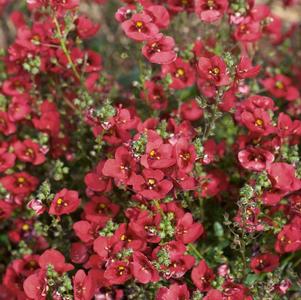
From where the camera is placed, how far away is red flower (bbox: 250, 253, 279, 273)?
2953 millimetres

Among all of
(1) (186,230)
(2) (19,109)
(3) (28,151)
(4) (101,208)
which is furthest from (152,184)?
(2) (19,109)

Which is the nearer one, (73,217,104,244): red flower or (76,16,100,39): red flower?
(73,217,104,244): red flower

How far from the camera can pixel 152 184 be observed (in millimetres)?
2590

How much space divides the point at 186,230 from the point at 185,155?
0.35 meters

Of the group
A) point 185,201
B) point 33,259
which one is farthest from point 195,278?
point 33,259

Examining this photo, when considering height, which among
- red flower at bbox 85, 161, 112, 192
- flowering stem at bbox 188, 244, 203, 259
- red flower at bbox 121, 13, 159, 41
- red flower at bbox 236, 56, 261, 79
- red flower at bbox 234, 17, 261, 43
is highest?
red flower at bbox 121, 13, 159, 41

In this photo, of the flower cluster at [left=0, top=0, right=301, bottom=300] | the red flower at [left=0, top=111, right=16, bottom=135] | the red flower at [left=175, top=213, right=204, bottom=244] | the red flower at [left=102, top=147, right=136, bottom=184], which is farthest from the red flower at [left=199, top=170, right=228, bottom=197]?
the red flower at [left=0, top=111, right=16, bottom=135]

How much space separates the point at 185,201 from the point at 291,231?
1.70ft

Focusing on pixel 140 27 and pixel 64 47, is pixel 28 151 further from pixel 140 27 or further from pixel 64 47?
pixel 140 27

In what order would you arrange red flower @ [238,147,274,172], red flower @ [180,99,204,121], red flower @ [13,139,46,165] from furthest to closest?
red flower @ [180,99,204,121]
red flower @ [13,139,46,165]
red flower @ [238,147,274,172]

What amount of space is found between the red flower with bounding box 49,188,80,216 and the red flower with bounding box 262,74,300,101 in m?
1.57

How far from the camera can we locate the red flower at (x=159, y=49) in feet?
9.47

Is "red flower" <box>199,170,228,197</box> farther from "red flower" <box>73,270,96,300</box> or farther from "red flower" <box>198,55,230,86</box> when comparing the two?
"red flower" <box>73,270,96,300</box>

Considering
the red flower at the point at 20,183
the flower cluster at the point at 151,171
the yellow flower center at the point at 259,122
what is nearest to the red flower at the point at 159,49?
the flower cluster at the point at 151,171
